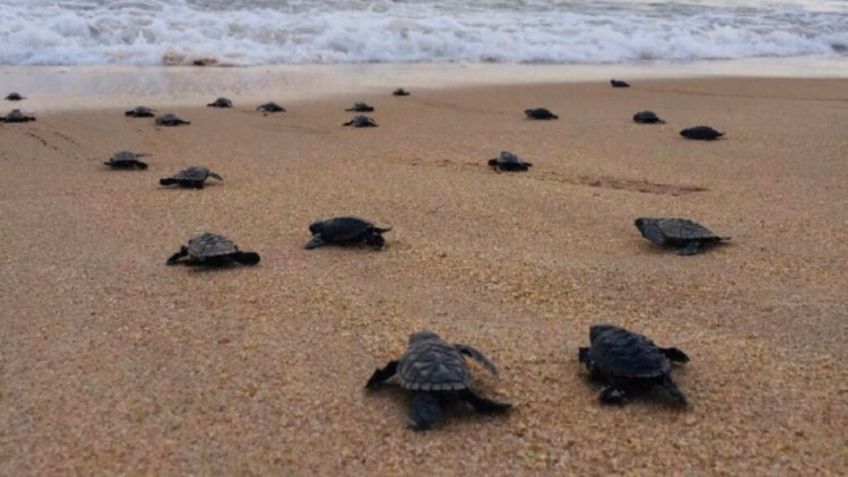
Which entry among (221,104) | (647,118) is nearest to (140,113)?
(221,104)

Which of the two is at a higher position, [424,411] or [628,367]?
[628,367]

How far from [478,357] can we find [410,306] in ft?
2.67

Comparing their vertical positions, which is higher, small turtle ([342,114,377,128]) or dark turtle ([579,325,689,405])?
dark turtle ([579,325,689,405])

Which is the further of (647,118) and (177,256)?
(647,118)

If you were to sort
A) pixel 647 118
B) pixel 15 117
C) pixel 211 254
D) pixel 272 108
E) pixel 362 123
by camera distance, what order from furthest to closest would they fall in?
pixel 272 108 < pixel 647 118 < pixel 362 123 < pixel 15 117 < pixel 211 254

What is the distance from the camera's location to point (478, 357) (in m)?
2.78

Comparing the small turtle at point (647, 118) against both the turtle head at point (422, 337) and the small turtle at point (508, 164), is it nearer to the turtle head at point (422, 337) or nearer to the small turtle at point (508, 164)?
the small turtle at point (508, 164)

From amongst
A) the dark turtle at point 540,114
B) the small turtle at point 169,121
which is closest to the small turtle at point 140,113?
the small turtle at point 169,121

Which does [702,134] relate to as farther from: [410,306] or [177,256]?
[177,256]

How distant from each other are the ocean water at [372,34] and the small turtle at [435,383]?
12403 millimetres

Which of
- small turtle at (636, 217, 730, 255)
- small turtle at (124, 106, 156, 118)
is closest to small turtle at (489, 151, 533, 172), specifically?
small turtle at (636, 217, 730, 255)

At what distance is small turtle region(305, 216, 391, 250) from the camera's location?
14.2ft

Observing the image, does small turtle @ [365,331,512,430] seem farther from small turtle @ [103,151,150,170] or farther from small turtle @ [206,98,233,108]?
small turtle @ [206,98,233,108]

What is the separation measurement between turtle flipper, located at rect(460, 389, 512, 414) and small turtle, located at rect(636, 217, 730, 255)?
2.00 meters
